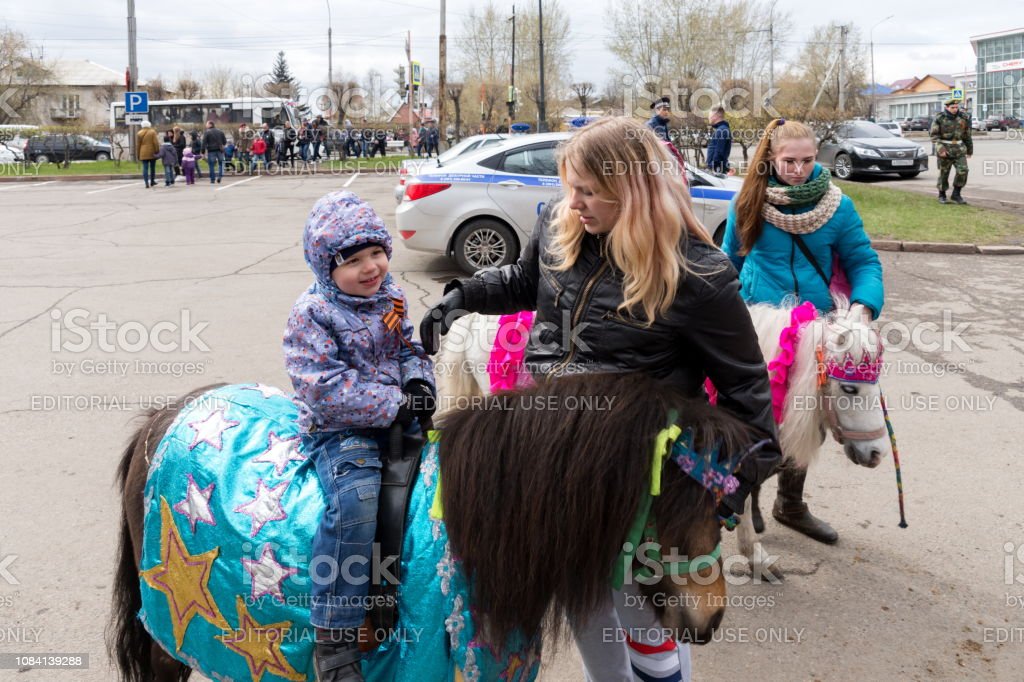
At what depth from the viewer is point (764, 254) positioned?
12.8 ft

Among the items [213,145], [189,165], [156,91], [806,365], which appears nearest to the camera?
[806,365]

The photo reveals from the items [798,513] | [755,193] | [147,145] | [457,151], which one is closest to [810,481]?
[798,513]

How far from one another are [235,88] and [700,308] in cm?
9323

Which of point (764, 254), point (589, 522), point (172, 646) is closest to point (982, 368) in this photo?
point (764, 254)

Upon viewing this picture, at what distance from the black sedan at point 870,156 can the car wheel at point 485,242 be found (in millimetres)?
15917

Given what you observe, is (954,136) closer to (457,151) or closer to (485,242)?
(457,151)

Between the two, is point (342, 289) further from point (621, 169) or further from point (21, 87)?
point (21, 87)

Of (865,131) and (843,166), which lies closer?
(843,166)

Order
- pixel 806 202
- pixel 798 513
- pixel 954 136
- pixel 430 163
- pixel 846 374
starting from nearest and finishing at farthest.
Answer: pixel 846 374 < pixel 806 202 < pixel 798 513 < pixel 430 163 < pixel 954 136

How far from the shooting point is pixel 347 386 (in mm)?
2113

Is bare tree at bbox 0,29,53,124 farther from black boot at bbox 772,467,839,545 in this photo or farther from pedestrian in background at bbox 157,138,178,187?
black boot at bbox 772,467,839,545

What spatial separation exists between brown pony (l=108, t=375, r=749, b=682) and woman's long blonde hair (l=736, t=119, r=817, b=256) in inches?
88.0

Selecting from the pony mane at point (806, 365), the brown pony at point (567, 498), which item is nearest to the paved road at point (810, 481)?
the brown pony at point (567, 498)

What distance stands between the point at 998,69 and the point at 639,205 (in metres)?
101
